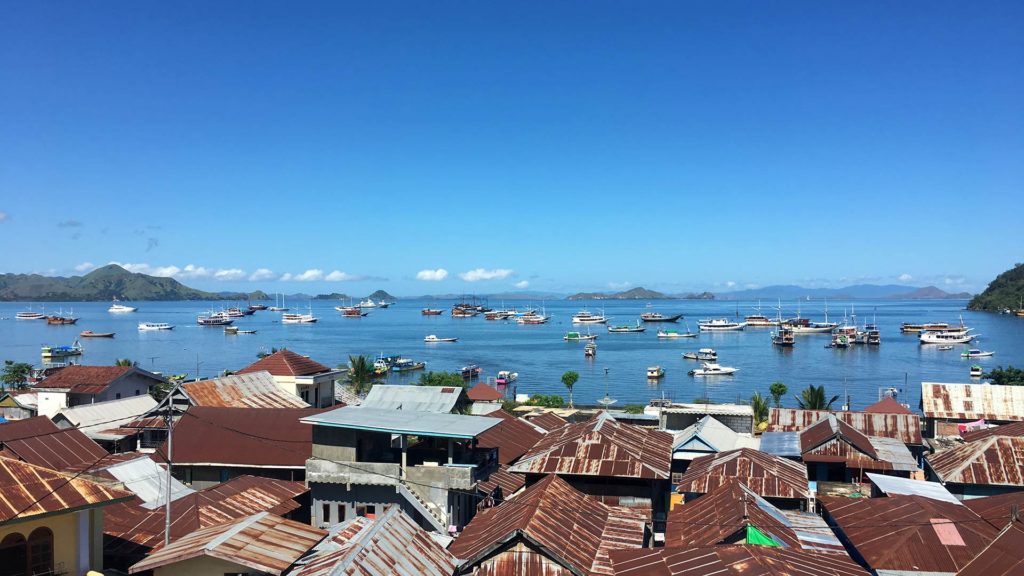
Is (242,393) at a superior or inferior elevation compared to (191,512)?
superior

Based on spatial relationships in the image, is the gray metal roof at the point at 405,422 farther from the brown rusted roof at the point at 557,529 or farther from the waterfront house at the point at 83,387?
the waterfront house at the point at 83,387

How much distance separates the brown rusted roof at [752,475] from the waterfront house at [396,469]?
490cm

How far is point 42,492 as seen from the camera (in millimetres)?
8906

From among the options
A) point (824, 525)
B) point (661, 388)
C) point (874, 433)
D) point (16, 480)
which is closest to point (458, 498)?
point (824, 525)

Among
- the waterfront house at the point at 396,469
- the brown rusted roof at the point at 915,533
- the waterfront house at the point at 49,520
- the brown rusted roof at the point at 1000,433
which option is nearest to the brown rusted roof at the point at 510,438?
the waterfront house at the point at 396,469

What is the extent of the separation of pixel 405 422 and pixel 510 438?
19.3 feet

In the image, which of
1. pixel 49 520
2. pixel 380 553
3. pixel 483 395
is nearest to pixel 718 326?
pixel 483 395

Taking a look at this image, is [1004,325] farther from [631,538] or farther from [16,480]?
[16,480]

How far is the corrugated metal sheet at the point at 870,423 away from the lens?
2338 centimetres

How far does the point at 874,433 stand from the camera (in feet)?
76.9

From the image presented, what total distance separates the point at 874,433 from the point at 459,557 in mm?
17834

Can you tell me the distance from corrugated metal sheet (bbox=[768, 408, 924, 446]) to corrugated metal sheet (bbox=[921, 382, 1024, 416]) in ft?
8.26

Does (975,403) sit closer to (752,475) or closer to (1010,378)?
(1010,378)

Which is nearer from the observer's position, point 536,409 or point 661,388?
point 536,409
